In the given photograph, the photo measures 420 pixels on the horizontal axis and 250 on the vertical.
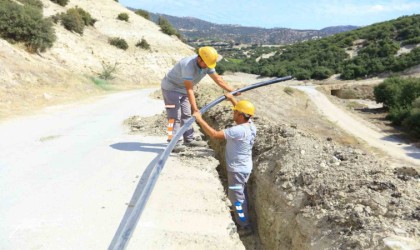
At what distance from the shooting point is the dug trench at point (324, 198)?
13.8 ft

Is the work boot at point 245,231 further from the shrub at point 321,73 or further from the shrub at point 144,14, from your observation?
the shrub at point 321,73

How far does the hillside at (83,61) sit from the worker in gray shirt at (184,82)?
22.1 feet

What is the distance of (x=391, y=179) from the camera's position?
528cm

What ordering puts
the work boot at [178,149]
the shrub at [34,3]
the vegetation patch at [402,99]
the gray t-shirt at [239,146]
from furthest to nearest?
1. the shrub at [34,3]
2. the vegetation patch at [402,99]
3. the work boot at [178,149]
4. the gray t-shirt at [239,146]

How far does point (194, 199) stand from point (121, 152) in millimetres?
2430

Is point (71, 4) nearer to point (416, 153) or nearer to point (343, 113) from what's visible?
point (343, 113)

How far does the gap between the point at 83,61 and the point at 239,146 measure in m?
26.6

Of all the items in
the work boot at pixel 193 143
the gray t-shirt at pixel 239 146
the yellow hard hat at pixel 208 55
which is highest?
the yellow hard hat at pixel 208 55

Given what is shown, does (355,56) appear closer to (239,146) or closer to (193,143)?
(193,143)

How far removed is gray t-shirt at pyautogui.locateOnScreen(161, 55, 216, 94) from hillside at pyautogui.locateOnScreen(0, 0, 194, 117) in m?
6.82

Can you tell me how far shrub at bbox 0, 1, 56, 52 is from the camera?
2303 cm

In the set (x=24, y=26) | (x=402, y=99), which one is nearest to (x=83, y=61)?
(x=24, y=26)

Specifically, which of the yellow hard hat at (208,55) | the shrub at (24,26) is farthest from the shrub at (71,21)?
the yellow hard hat at (208,55)

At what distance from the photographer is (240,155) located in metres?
6.18
